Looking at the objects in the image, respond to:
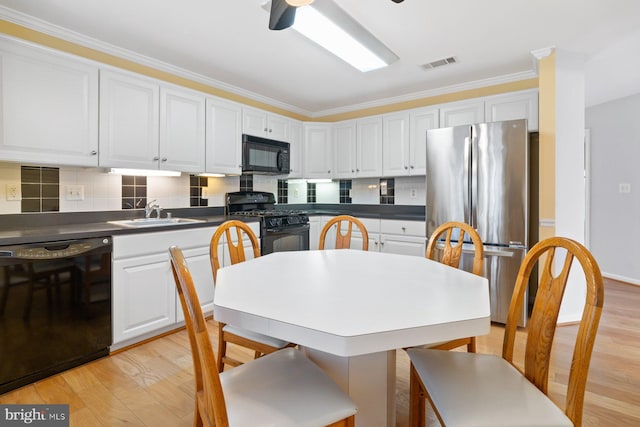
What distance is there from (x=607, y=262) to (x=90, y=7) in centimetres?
619

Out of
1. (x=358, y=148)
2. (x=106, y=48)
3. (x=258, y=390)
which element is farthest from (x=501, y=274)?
(x=106, y=48)

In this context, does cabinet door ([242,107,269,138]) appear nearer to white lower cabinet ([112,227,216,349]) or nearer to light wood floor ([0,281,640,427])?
white lower cabinet ([112,227,216,349])

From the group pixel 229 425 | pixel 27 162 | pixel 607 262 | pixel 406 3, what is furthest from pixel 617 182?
pixel 27 162

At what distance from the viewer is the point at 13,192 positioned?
2.24 m

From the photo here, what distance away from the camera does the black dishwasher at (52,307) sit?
1.80 meters

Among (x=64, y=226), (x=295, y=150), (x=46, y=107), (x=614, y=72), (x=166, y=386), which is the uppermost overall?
(x=614, y=72)

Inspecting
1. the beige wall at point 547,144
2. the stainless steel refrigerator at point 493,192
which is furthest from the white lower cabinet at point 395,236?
the beige wall at point 547,144

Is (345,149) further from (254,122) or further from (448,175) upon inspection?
(448,175)

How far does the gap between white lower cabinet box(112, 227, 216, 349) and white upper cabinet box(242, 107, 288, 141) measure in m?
1.40

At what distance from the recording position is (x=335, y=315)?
2.89ft

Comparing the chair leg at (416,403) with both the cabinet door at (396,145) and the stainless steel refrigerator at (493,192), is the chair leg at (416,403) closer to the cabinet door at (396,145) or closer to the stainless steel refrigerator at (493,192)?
the stainless steel refrigerator at (493,192)

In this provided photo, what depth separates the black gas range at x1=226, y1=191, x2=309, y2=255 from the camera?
3.29 metres

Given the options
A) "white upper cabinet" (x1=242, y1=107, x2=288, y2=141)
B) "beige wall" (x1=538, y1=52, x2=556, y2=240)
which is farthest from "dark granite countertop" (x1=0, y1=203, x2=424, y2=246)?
"beige wall" (x1=538, y1=52, x2=556, y2=240)

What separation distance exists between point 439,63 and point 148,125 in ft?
8.60
